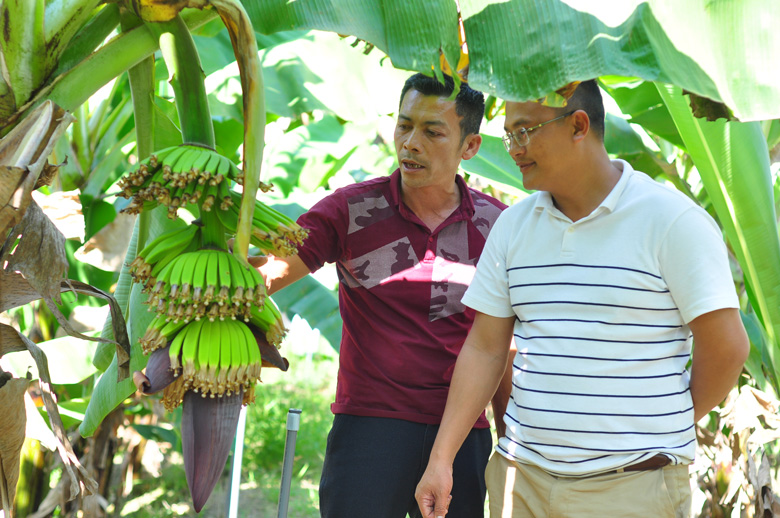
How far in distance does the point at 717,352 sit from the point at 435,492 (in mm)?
637

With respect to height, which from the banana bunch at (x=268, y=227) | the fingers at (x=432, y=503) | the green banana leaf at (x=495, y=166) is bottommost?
the fingers at (x=432, y=503)

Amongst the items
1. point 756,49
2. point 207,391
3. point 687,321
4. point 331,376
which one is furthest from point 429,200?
point 331,376

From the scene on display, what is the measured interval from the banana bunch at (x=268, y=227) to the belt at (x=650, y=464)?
0.80 meters

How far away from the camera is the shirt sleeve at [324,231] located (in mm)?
1805

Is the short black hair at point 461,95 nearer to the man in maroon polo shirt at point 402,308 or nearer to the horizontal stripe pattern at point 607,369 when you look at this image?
the man in maroon polo shirt at point 402,308

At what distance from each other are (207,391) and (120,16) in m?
0.64

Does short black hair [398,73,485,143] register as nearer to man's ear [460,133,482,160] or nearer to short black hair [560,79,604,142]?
man's ear [460,133,482,160]

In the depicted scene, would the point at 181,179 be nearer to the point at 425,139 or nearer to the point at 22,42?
the point at 22,42

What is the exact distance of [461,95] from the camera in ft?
6.39

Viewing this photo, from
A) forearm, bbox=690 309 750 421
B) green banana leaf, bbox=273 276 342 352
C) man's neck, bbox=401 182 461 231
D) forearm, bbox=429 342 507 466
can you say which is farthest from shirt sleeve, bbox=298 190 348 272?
green banana leaf, bbox=273 276 342 352

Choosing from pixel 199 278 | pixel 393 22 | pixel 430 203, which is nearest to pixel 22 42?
pixel 199 278

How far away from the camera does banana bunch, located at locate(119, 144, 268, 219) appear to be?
99 cm

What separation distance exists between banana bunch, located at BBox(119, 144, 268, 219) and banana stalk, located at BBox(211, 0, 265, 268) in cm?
4

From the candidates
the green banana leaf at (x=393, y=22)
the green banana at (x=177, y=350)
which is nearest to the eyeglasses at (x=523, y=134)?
the green banana leaf at (x=393, y=22)
